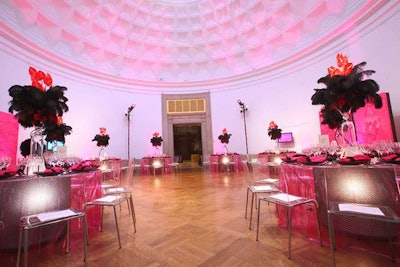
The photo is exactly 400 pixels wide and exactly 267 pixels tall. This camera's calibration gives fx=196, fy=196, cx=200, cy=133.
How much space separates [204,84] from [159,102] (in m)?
3.04

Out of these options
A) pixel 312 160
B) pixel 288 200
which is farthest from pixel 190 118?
pixel 288 200

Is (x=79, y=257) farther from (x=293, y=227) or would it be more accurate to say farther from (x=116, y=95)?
(x=116, y=95)

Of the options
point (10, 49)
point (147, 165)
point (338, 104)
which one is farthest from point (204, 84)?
point (338, 104)

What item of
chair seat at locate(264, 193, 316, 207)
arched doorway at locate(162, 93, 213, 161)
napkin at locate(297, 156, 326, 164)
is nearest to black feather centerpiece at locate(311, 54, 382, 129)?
napkin at locate(297, 156, 326, 164)

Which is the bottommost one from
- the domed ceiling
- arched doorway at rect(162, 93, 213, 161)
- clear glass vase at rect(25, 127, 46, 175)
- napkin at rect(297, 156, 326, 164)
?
napkin at rect(297, 156, 326, 164)

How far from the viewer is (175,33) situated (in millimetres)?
11898

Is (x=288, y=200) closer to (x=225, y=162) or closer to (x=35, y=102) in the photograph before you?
(x=35, y=102)

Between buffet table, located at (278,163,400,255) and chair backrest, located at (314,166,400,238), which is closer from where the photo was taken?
chair backrest, located at (314,166,400,238)

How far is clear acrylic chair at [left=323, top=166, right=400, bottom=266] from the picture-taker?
1.78 m

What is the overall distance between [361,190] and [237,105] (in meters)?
10.1

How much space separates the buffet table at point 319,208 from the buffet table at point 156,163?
7291 mm

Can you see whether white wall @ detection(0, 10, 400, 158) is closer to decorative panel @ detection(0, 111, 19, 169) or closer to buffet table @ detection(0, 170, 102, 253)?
decorative panel @ detection(0, 111, 19, 169)

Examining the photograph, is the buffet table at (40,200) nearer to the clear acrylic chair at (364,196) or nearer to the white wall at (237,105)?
the clear acrylic chair at (364,196)

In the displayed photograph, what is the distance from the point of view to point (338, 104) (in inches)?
102
